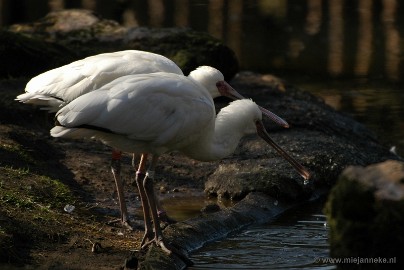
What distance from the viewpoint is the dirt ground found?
292 inches

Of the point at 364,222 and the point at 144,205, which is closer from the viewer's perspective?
the point at 364,222

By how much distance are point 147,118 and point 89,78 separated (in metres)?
0.97

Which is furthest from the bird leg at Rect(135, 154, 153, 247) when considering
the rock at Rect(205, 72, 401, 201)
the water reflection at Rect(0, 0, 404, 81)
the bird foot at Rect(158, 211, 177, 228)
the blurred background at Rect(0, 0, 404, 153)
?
the water reflection at Rect(0, 0, 404, 81)

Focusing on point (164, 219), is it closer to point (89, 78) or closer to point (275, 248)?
point (275, 248)

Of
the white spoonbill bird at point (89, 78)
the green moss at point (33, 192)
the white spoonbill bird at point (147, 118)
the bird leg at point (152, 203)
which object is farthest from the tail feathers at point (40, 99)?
the bird leg at point (152, 203)

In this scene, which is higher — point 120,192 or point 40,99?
point 40,99

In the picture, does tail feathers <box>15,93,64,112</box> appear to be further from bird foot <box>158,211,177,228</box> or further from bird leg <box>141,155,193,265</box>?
bird foot <box>158,211,177,228</box>

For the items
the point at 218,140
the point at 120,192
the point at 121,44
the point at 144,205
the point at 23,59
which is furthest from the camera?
the point at 121,44

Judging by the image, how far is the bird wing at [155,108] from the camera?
806cm

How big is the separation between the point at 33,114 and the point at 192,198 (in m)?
2.55

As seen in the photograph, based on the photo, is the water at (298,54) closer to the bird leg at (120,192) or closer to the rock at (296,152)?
the rock at (296,152)

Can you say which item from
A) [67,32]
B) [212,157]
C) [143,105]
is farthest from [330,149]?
[67,32]

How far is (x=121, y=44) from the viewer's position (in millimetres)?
13906

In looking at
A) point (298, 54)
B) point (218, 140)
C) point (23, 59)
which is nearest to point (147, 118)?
point (218, 140)
